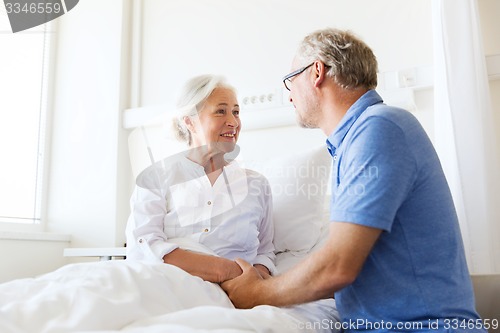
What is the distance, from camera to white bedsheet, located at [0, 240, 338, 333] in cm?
90

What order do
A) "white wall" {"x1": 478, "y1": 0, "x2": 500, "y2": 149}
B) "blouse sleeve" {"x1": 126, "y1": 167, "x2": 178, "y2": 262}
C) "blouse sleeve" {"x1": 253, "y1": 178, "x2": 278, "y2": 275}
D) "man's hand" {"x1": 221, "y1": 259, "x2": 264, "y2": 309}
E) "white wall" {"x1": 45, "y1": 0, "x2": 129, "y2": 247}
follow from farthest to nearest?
"white wall" {"x1": 45, "y1": 0, "x2": 129, "y2": 247}, "white wall" {"x1": 478, "y1": 0, "x2": 500, "y2": 149}, "blouse sleeve" {"x1": 253, "y1": 178, "x2": 278, "y2": 275}, "blouse sleeve" {"x1": 126, "y1": 167, "x2": 178, "y2": 262}, "man's hand" {"x1": 221, "y1": 259, "x2": 264, "y2": 309}

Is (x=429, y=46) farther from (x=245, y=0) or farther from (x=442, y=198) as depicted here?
(x=442, y=198)

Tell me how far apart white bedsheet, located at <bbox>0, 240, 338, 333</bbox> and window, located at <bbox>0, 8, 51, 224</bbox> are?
218 centimetres

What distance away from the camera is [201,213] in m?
1.79

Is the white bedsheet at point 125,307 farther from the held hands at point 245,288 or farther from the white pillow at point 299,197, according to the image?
the white pillow at point 299,197

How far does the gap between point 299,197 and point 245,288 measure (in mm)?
704

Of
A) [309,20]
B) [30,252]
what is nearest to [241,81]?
[309,20]

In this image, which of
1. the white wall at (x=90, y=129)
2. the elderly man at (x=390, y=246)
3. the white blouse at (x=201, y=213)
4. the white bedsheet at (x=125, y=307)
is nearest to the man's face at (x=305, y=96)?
the elderly man at (x=390, y=246)

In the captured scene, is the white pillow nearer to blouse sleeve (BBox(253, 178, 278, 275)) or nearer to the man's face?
blouse sleeve (BBox(253, 178, 278, 275))

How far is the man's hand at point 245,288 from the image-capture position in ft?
4.26

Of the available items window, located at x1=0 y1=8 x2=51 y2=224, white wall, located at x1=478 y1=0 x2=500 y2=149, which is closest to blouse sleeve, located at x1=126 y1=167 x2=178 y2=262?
white wall, located at x1=478 y1=0 x2=500 y2=149

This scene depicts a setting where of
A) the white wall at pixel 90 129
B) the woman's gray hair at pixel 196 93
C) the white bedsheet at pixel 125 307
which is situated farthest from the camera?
the white wall at pixel 90 129

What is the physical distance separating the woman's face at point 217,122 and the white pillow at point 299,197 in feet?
0.84

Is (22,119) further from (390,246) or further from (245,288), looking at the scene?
(390,246)
